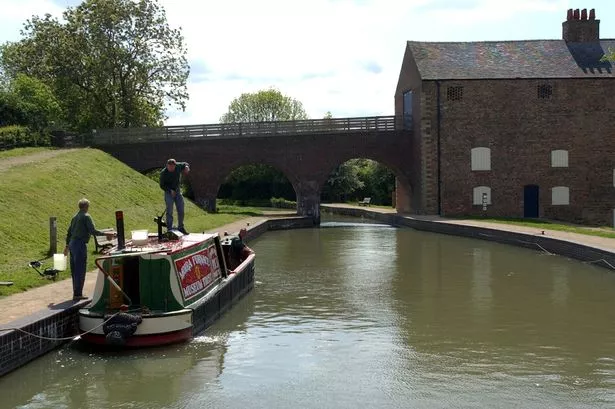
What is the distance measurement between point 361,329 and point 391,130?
27.7 metres

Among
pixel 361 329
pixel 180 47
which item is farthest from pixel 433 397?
pixel 180 47

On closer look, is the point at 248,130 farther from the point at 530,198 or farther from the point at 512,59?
the point at 530,198

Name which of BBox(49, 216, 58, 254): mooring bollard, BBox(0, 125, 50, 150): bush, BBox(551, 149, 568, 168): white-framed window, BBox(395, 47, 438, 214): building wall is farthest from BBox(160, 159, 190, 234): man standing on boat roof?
BBox(551, 149, 568, 168): white-framed window

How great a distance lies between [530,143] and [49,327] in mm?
31329

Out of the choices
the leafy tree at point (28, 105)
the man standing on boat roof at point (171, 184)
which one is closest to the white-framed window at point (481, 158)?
the leafy tree at point (28, 105)

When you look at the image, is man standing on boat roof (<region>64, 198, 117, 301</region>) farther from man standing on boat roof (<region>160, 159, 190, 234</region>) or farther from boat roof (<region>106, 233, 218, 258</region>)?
man standing on boat roof (<region>160, 159, 190, 234</region>)

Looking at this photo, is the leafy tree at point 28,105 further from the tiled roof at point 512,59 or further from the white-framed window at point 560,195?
the white-framed window at point 560,195

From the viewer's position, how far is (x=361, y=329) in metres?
11.9

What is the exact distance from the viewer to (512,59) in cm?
3731

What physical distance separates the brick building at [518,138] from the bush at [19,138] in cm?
2007

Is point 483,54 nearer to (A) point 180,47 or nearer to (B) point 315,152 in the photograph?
(B) point 315,152

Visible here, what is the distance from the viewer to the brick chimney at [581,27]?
3834 centimetres

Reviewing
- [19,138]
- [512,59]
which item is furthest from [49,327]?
[512,59]

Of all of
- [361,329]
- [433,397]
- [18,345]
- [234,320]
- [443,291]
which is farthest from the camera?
[443,291]
